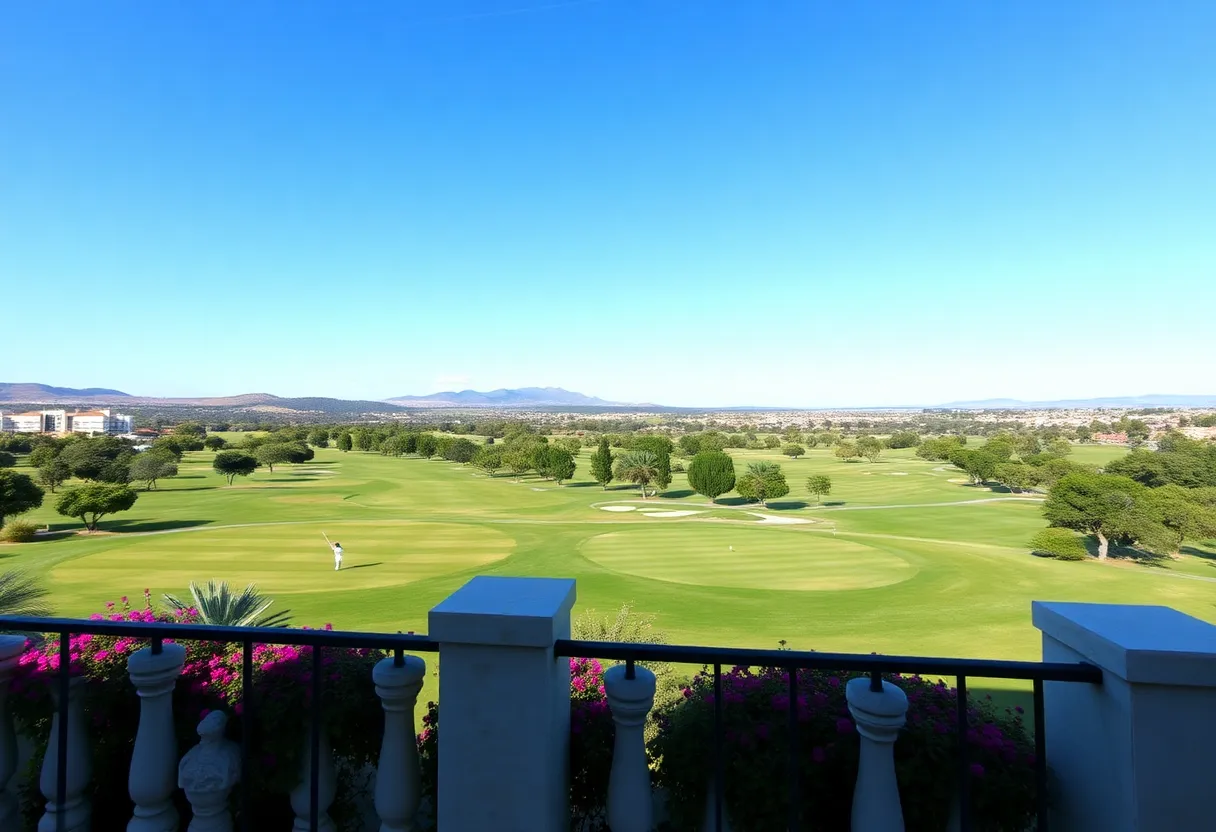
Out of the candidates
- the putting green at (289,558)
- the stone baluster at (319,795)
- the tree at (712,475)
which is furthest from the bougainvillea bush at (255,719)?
the tree at (712,475)

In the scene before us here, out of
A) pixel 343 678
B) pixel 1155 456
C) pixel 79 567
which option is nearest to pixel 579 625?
pixel 343 678

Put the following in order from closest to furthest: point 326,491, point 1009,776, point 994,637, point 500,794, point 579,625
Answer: point 500,794 → point 1009,776 → point 579,625 → point 994,637 → point 326,491

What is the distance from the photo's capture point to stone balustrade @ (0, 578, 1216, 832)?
171 centimetres

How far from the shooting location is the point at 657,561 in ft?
117

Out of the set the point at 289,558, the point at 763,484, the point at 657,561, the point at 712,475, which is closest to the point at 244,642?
the point at 657,561

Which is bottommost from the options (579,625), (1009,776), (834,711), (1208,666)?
(579,625)

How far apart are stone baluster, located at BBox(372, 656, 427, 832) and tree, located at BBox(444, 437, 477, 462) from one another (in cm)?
10212

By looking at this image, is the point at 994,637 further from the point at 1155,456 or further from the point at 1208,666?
the point at 1155,456

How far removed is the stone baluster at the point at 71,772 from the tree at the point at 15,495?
53.8 meters

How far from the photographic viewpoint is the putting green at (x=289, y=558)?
97.6ft

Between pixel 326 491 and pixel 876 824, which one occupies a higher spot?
→ pixel 876 824

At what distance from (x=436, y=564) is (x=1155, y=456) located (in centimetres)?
8433

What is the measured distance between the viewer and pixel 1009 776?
2580mm

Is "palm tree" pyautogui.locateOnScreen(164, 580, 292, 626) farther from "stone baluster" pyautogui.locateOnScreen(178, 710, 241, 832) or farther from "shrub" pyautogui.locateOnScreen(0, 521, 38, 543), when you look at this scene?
"shrub" pyautogui.locateOnScreen(0, 521, 38, 543)
